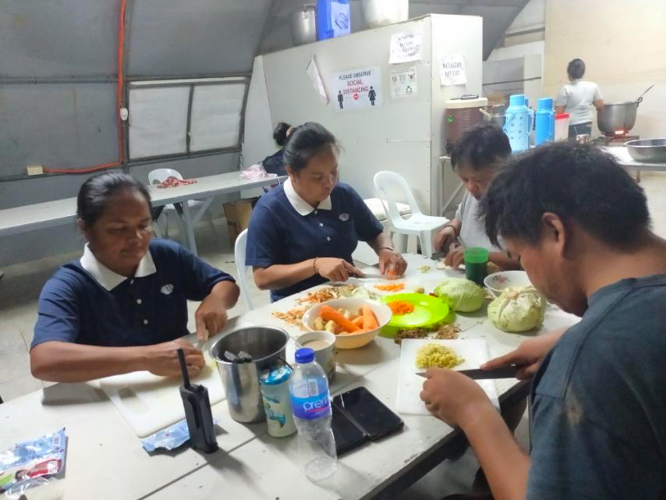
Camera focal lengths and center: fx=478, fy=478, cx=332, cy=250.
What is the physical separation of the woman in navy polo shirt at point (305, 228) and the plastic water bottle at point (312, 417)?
0.83 meters

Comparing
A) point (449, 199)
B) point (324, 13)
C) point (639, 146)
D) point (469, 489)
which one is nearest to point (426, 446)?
point (469, 489)

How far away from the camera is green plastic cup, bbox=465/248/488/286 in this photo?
166cm

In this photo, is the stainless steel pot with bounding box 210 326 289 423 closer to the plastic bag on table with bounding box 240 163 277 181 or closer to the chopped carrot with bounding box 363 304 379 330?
the chopped carrot with bounding box 363 304 379 330

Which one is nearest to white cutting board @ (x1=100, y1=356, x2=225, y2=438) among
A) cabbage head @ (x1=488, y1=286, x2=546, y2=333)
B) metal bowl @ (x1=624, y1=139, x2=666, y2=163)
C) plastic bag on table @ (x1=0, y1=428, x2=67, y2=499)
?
plastic bag on table @ (x1=0, y1=428, x2=67, y2=499)

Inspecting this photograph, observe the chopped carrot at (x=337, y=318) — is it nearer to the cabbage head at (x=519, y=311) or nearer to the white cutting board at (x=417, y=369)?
the white cutting board at (x=417, y=369)

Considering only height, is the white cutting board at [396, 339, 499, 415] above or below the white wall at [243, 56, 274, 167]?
below

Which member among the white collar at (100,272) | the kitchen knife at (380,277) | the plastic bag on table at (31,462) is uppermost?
the white collar at (100,272)

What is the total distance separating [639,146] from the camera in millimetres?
2652

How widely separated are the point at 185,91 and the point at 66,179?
151 centimetres

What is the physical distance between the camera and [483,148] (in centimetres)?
186

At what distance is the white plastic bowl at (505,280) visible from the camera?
1603mm

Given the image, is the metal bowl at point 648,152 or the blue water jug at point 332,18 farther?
the blue water jug at point 332,18

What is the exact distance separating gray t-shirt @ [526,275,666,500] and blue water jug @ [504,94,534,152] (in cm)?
289

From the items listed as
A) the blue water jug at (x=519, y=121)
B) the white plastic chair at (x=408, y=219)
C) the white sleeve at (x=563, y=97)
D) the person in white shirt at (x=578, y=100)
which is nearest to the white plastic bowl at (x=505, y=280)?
the white plastic chair at (x=408, y=219)
